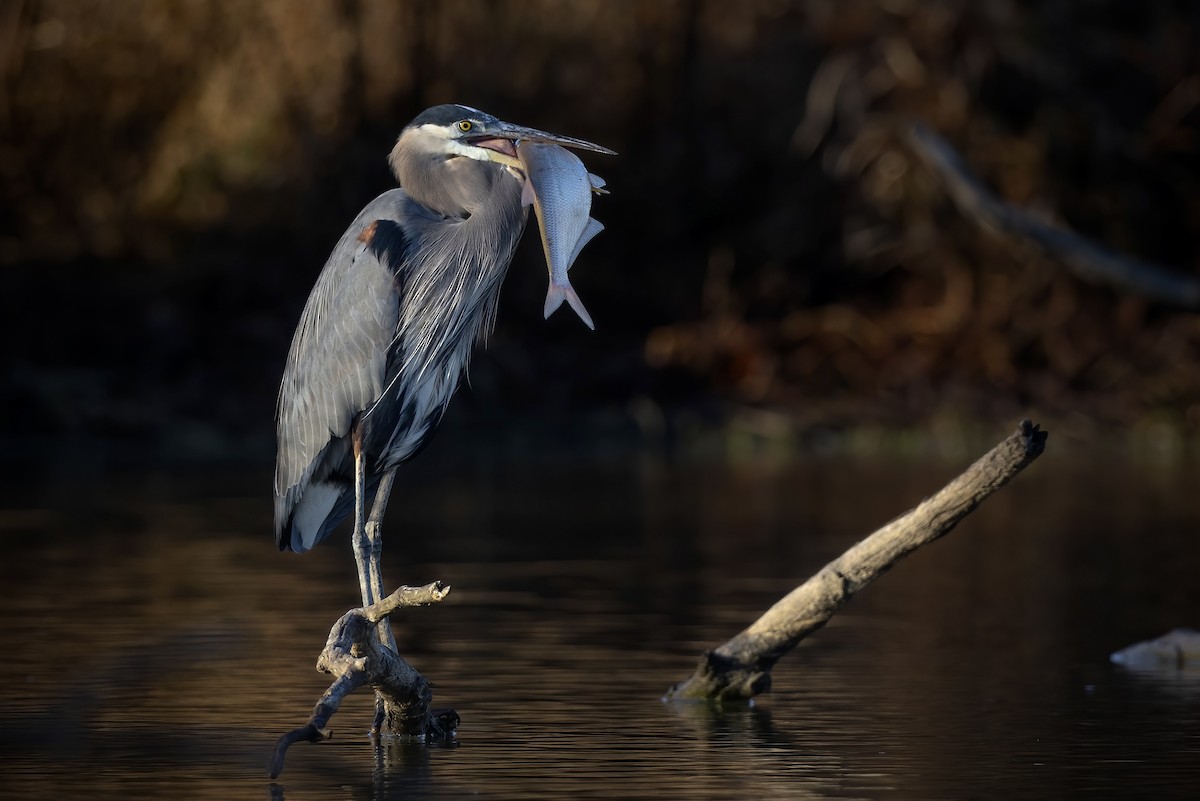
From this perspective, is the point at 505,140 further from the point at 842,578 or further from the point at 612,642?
the point at 612,642

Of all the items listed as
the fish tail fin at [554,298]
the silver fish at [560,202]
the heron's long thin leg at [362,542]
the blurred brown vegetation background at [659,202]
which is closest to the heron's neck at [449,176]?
the silver fish at [560,202]

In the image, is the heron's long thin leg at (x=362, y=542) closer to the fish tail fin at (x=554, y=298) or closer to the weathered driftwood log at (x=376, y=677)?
the weathered driftwood log at (x=376, y=677)

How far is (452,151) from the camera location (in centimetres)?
687

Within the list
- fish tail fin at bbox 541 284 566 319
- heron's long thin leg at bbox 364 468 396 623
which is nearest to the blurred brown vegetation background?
heron's long thin leg at bbox 364 468 396 623

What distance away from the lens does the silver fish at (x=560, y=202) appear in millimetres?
6418

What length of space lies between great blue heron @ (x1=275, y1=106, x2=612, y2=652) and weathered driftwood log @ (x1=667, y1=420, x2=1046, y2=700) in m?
1.09

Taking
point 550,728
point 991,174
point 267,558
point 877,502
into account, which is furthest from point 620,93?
point 550,728

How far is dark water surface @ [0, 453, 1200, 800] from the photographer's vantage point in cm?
564

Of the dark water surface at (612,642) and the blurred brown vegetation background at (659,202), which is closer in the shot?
the dark water surface at (612,642)

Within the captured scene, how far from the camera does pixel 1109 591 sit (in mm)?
9406

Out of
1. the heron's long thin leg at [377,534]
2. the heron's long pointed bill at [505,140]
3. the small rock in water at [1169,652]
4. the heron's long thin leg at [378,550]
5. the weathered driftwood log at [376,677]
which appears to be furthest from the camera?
the small rock in water at [1169,652]

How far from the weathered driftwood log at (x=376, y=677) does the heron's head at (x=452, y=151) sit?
1.57 meters

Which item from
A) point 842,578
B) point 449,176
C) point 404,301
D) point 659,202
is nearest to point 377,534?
point 404,301

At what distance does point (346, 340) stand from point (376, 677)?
1.31 meters
